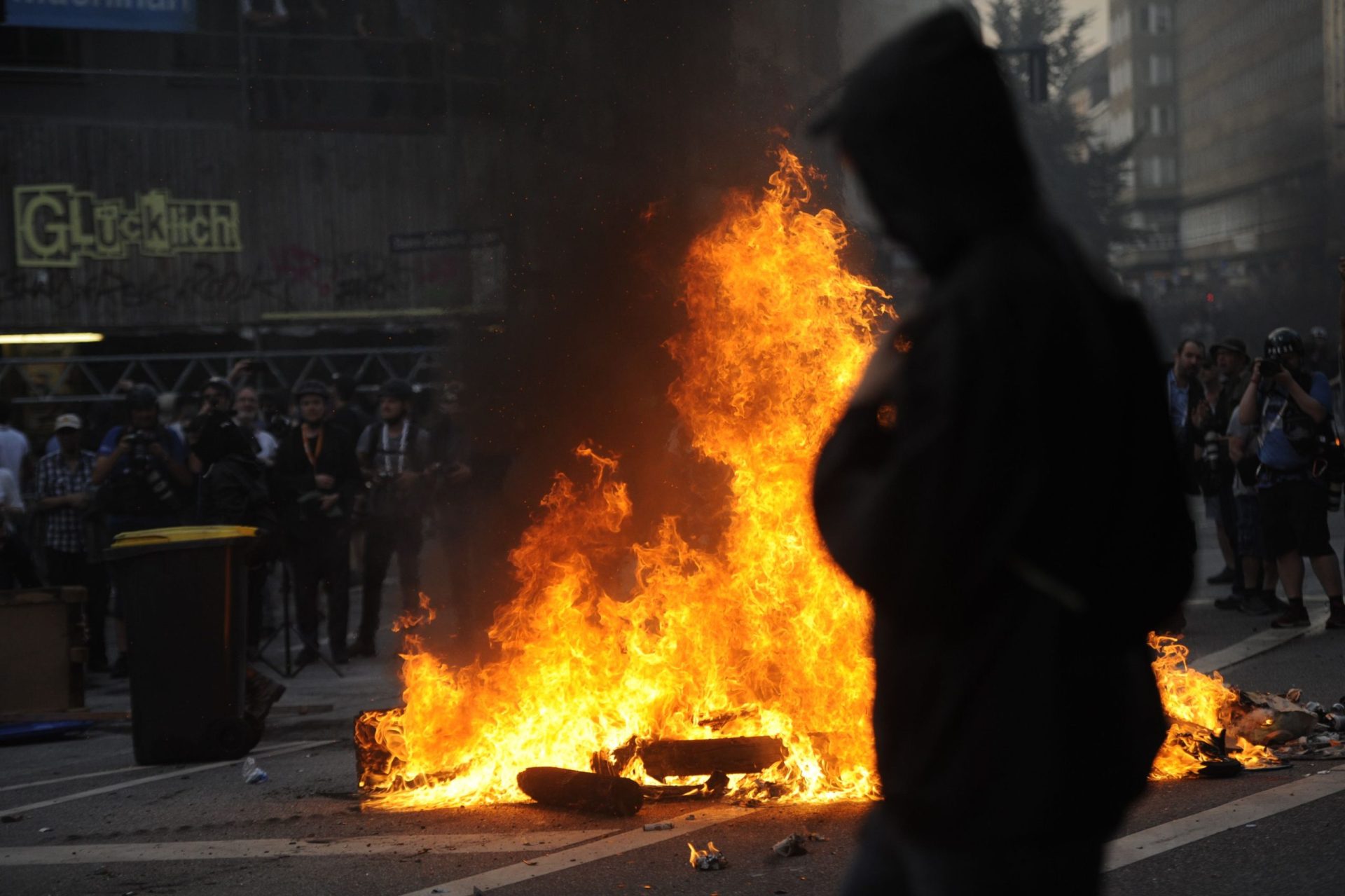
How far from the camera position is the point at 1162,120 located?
56.1 meters

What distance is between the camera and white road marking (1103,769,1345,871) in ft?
15.5

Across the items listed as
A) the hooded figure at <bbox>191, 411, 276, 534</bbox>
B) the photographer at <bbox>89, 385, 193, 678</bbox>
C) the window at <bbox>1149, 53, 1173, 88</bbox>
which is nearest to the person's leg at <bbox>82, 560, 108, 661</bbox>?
the photographer at <bbox>89, 385, 193, 678</bbox>

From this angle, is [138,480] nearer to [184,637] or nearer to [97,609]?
[97,609]

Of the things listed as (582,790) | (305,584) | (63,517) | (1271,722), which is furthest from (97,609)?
(1271,722)

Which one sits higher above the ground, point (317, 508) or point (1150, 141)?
point (1150, 141)

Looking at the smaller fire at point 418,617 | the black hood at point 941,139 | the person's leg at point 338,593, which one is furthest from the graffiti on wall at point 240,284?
the black hood at point 941,139

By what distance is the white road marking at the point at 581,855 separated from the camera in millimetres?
4660

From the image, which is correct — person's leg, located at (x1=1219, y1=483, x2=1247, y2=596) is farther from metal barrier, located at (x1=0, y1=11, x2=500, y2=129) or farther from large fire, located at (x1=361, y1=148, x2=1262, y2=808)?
metal barrier, located at (x1=0, y1=11, x2=500, y2=129)

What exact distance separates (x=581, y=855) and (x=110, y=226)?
2123cm

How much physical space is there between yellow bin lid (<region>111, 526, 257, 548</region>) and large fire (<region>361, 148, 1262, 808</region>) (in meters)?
1.13

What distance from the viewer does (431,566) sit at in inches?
413

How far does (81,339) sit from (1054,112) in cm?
3652

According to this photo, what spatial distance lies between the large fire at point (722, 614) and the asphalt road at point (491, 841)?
1.04ft

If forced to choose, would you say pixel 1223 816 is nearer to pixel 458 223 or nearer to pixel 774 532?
pixel 774 532
